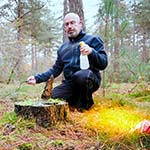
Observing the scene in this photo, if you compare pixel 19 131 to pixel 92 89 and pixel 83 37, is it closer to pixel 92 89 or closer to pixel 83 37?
pixel 92 89

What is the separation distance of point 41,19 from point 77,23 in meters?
12.2

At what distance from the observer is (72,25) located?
373 cm

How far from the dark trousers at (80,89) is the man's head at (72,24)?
58 centimetres

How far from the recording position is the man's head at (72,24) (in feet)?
12.2

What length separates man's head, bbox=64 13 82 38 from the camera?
3.71 m

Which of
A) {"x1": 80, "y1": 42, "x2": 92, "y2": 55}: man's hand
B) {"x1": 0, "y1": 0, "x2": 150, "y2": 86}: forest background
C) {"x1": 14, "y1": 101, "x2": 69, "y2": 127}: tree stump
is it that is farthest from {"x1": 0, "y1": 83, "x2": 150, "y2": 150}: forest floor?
{"x1": 0, "y1": 0, "x2": 150, "y2": 86}: forest background

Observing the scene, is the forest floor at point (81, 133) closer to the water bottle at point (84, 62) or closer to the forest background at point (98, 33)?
the water bottle at point (84, 62)

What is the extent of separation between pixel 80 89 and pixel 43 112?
955 millimetres

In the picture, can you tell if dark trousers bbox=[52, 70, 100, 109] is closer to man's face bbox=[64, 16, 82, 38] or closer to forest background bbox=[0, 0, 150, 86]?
man's face bbox=[64, 16, 82, 38]

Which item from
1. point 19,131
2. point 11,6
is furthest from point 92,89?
point 11,6

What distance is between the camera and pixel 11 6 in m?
12.9

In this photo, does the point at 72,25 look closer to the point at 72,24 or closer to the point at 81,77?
A: the point at 72,24

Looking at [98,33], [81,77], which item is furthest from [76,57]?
[98,33]

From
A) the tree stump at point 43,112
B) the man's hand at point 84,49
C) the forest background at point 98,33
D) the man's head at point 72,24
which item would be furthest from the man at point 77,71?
the forest background at point 98,33
